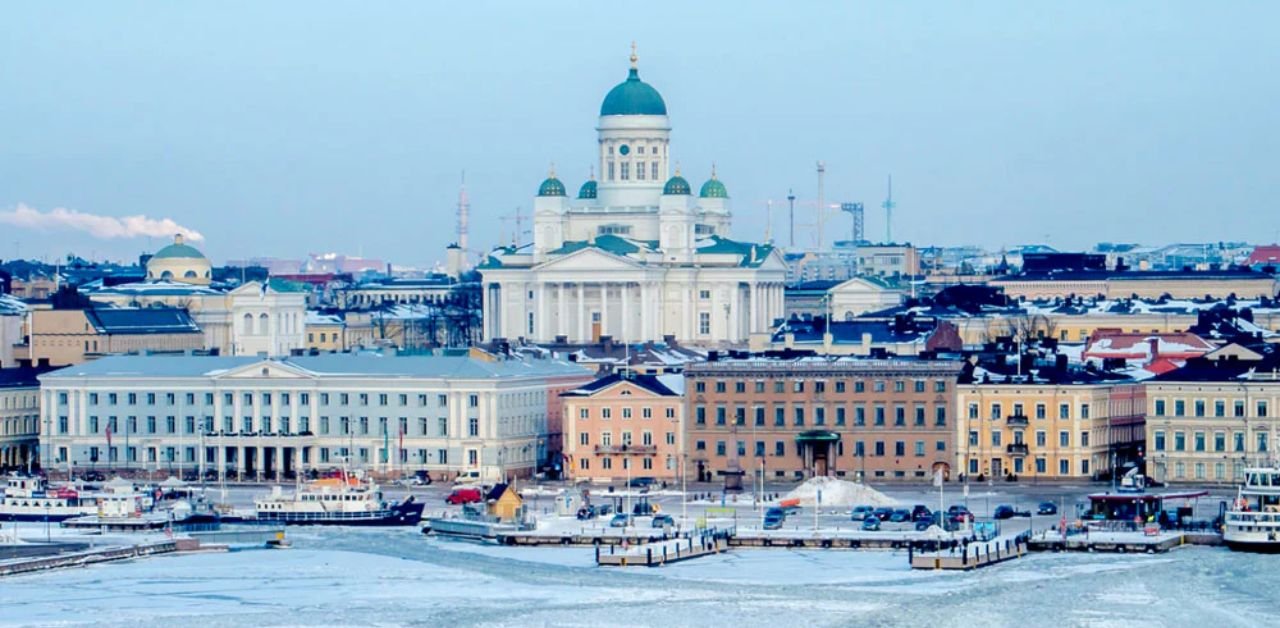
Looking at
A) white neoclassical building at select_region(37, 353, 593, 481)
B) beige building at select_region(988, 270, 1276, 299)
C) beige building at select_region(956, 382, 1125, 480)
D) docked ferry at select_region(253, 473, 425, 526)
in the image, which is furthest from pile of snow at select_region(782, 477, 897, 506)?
beige building at select_region(988, 270, 1276, 299)

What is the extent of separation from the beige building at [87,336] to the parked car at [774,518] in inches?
1477

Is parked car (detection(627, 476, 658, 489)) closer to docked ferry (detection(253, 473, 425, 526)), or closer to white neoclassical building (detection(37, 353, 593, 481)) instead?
white neoclassical building (detection(37, 353, 593, 481))

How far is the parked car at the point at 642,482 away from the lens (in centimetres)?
8681

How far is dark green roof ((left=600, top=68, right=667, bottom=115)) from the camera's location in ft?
425

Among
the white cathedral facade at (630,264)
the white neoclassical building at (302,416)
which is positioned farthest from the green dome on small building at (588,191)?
the white neoclassical building at (302,416)

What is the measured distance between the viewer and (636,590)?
210ft

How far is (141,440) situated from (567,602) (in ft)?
106

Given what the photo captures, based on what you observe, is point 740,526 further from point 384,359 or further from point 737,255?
point 737,255

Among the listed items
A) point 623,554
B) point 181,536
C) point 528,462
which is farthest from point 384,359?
point 623,554

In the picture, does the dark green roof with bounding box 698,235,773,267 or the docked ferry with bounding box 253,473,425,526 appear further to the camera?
the dark green roof with bounding box 698,235,773,267

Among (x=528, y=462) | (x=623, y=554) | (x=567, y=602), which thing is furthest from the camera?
(x=528, y=462)

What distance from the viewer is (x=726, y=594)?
63.3 m

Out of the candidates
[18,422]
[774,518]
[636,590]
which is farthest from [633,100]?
[636,590]

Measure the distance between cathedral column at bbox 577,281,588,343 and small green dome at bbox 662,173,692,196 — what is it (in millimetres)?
5196
